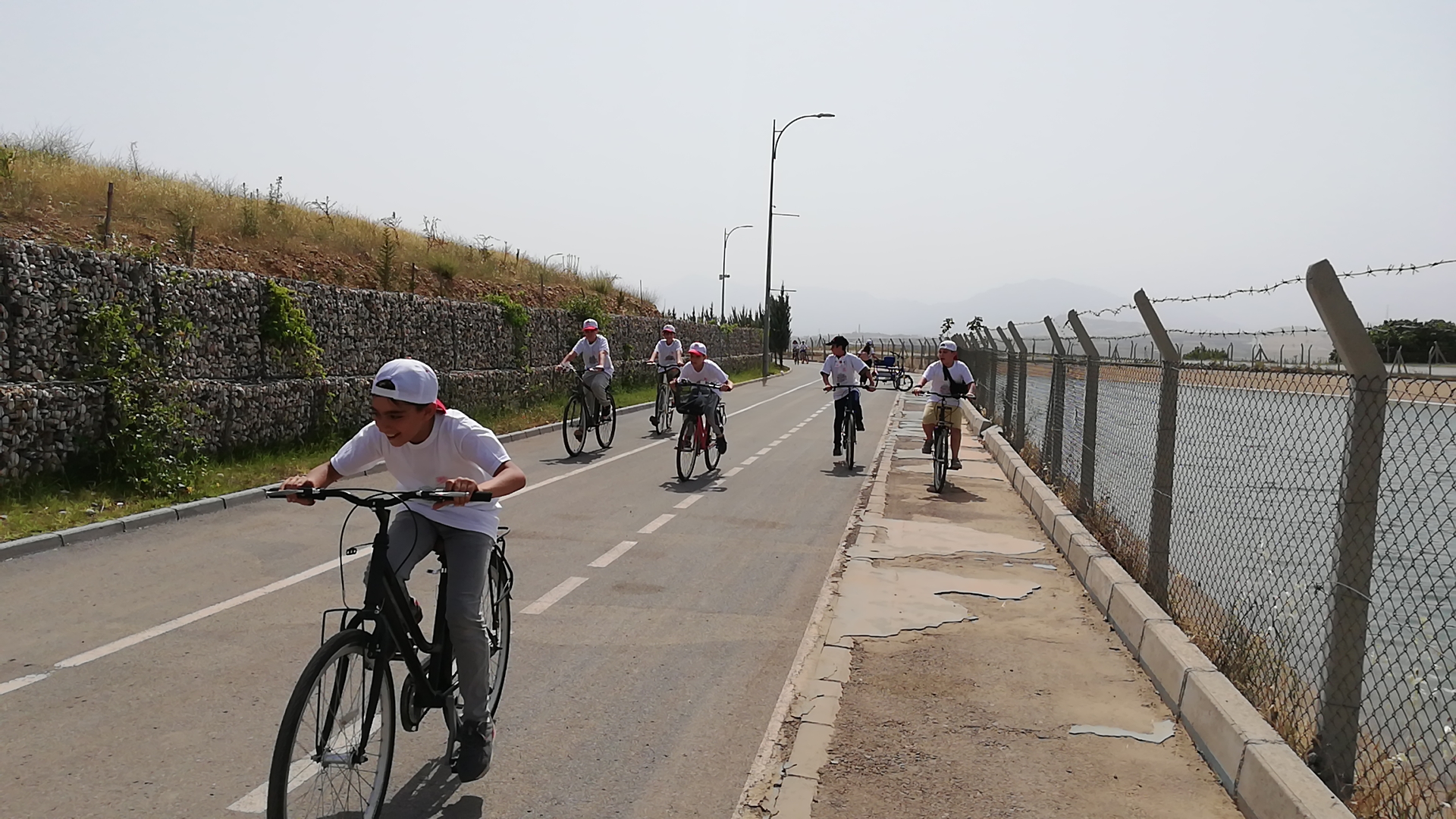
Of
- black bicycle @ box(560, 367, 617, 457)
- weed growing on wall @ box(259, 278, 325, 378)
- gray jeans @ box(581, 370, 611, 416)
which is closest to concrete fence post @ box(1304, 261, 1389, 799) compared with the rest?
weed growing on wall @ box(259, 278, 325, 378)

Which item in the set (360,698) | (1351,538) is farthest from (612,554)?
(1351,538)

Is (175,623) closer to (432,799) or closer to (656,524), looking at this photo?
(432,799)

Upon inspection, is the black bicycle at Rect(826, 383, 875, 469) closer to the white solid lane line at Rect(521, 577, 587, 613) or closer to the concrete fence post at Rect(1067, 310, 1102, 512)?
the concrete fence post at Rect(1067, 310, 1102, 512)

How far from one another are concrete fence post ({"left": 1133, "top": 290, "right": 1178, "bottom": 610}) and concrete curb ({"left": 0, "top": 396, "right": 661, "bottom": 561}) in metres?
8.25

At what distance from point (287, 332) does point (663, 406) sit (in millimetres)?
8213

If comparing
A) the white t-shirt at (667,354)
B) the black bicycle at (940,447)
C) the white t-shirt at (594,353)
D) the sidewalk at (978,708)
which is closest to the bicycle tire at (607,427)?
the white t-shirt at (594,353)

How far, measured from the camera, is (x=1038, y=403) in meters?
16.4

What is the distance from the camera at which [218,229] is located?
23047mm

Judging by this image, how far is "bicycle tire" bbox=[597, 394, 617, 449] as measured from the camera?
688 inches

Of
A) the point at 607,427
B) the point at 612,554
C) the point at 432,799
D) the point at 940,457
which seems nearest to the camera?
the point at 432,799

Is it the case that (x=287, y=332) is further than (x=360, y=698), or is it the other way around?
(x=287, y=332)

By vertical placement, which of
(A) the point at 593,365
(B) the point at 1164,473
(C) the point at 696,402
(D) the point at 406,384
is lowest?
(C) the point at 696,402

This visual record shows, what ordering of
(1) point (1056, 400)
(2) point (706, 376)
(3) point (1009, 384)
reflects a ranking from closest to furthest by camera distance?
(1) point (1056, 400)
(2) point (706, 376)
(3) point (1009, 384)

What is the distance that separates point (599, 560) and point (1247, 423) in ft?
16.0
